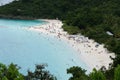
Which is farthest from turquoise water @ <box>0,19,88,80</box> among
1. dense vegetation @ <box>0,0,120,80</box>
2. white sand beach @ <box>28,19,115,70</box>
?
dense vegetation @ <box>0,0,120,80</box>

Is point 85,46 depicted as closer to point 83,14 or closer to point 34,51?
point 34,51

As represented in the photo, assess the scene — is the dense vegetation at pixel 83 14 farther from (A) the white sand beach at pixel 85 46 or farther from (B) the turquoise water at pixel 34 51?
(B) the turquoise water at pixel 34 51

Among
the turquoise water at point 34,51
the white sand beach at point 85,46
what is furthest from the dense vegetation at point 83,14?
the turquoise water at point 34,51

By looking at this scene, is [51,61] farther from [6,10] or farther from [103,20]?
[6,10]

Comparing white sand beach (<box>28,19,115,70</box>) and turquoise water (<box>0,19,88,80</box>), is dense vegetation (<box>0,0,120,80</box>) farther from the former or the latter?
turquoise water (<box>0,19,88,80</box>)

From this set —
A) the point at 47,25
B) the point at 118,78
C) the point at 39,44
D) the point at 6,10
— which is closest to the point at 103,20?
the point at 47,25
